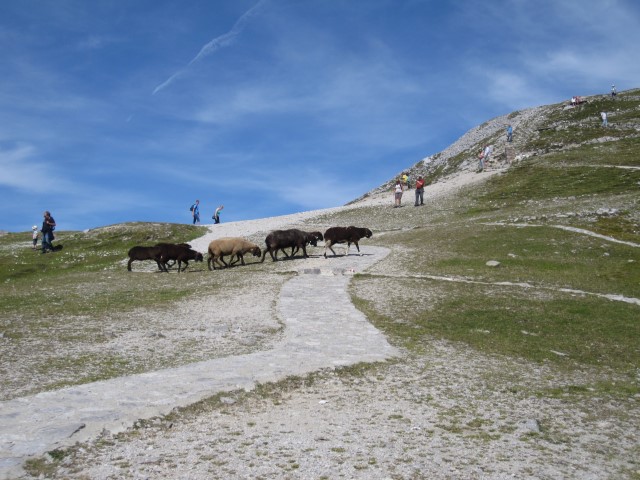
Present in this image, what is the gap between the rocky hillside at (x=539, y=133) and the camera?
7788 centimetres

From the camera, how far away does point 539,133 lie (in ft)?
292

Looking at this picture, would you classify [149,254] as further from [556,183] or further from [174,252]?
[556,183]

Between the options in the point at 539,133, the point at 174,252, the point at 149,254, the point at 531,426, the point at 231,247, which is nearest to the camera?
the point at 531,426

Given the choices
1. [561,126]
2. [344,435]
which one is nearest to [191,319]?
[344,435]

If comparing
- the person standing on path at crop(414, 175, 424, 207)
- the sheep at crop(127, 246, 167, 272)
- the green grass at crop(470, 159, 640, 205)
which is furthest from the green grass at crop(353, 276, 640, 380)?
the person standing on path at crop(414, 175, 424, 207)

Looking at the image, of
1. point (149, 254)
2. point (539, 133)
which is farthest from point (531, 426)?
point (539, 133)

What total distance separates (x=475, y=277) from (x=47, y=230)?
3918 cm

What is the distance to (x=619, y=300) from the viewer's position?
71.3 feet

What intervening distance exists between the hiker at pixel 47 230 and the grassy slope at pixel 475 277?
1.45 metres

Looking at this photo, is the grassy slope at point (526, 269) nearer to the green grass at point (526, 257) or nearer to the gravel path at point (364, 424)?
the green grass at point (526, 257)

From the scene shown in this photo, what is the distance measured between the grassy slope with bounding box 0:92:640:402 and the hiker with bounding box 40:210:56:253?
145cm

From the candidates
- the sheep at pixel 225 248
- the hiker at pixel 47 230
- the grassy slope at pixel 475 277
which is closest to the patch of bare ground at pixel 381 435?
the grassy slope at pixel 475 277

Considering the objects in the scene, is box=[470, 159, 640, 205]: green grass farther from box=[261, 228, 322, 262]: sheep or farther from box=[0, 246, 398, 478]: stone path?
box=[0, 246, 398, 478]: stone path

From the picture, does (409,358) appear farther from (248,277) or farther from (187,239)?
(187,239)
